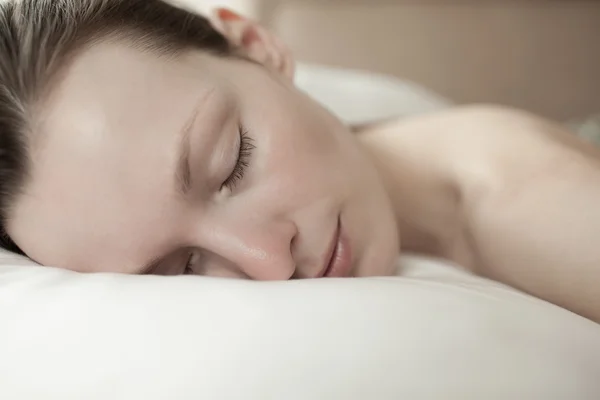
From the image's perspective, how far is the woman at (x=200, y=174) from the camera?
67cm

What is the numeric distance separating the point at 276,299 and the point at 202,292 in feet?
0.22

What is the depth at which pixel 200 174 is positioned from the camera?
69 cm

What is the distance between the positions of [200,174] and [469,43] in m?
1.90

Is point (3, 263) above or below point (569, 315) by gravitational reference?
below

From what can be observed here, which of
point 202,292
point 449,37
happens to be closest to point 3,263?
point 202,292

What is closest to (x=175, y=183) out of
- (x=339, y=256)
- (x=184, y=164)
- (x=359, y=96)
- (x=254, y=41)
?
(x=184, y=164)

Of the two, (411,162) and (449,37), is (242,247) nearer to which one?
(411,162)

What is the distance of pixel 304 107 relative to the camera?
2.76 ft

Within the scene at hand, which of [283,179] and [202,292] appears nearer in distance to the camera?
[202,292]

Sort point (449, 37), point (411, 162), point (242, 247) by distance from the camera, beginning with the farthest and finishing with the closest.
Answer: point (449, 37) < point (411, 162) < point (242, 247)

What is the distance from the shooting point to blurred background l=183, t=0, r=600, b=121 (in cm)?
230

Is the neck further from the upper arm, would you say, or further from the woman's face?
the woman's face

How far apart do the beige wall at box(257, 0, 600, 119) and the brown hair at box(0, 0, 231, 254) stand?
1.49 m

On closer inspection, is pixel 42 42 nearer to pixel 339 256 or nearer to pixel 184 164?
pixel 184 164
